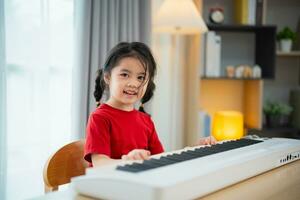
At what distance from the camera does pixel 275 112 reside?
2.32 meters

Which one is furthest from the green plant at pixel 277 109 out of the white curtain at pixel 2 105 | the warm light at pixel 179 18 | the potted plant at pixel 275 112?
the white curtain at pixel 2 105

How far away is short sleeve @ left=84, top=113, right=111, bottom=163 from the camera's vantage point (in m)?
0.96

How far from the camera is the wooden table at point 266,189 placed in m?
0.59

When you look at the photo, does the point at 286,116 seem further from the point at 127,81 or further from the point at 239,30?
the point at 127,81

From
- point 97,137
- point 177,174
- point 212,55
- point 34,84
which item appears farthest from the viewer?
point 212,55

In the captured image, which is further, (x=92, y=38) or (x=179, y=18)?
(x=179, y=18)

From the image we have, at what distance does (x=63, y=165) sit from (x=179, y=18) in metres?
1.06

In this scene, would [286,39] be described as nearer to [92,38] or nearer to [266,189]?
[92,38]

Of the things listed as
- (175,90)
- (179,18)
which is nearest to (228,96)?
(175,90)

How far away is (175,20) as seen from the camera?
183cm

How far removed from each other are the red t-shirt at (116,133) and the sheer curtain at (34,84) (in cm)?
58

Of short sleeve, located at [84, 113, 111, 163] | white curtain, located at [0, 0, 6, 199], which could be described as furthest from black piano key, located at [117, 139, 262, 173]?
Answer: white curtain, located at [0, 0, 6, 199]

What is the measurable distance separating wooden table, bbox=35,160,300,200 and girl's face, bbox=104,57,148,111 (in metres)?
0.41

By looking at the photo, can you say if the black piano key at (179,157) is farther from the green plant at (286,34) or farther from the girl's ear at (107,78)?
the green plant at (286,34)
